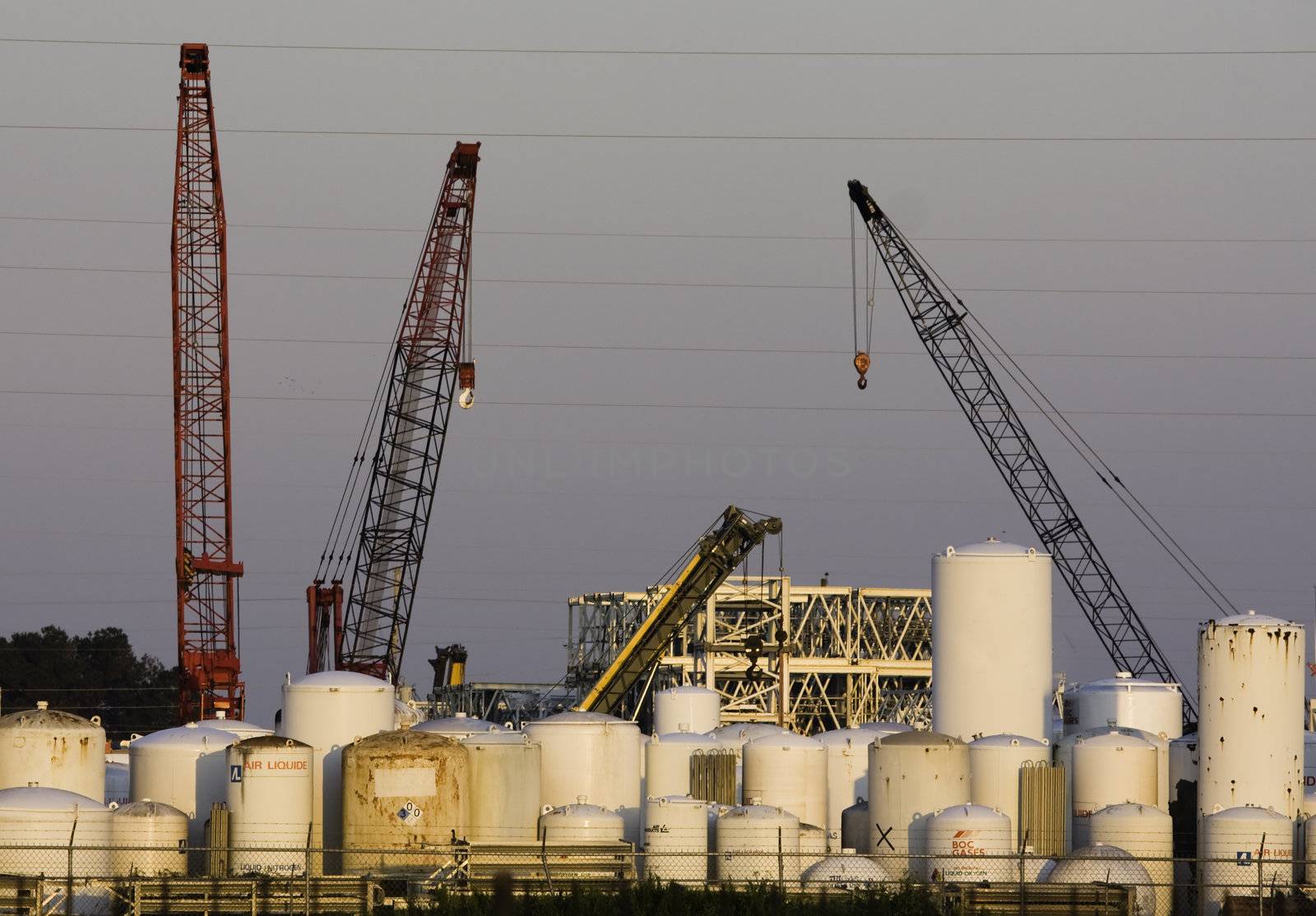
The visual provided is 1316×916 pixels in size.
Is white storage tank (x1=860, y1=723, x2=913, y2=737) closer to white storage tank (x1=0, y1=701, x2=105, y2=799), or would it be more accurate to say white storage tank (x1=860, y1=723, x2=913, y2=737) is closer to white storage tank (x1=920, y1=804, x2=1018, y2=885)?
white storage tank (x1=920, y1=804, x2=1018, y2=885)

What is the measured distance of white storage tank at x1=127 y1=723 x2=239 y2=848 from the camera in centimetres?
4848

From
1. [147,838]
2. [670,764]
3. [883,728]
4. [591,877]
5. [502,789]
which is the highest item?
[883,728]

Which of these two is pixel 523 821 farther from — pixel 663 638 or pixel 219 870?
pixel 663 638

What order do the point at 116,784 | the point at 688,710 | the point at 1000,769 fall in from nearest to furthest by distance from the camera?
the point at 1000,769 → the point at 116,784 → the point at 688,710

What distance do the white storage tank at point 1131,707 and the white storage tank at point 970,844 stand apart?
674 inches

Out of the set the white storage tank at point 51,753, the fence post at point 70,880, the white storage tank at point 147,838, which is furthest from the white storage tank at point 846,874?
the white storage tank at point 51,753

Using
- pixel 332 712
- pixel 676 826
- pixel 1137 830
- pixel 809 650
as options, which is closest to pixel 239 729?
pixel 332 712

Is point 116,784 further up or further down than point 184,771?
further down

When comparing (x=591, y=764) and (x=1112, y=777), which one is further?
(x=591, y=764)

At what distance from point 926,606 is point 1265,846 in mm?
79456

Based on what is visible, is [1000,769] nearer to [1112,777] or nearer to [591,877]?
[1112,777]

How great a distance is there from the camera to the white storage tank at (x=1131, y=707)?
6009cm

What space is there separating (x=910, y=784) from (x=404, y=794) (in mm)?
11680

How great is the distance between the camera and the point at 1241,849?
43.1 m
